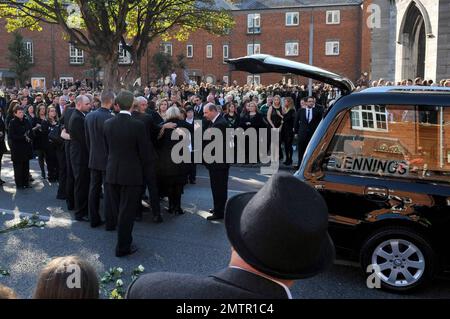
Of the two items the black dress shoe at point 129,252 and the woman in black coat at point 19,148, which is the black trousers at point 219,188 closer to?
the black dress shoe at point 129,252

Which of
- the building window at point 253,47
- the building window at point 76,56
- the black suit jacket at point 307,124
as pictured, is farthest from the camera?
the building window at point 253,47

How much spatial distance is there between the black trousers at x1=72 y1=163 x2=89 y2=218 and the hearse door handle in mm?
4725

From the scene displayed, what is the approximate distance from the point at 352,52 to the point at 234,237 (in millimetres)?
52713

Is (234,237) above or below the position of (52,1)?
below

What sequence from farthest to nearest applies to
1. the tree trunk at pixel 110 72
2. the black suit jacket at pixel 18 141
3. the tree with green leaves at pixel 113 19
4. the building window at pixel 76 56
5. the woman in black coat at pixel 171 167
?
the building window at pixel 76 56 → the tree trunk at pixel 110 72 → the tree with green leaves at pixel 113 19 → the black suit jacket at pixel 18 141 → the woman in black coat at pixel 171 167

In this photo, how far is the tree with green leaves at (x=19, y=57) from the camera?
1908 inches

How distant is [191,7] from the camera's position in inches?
1137

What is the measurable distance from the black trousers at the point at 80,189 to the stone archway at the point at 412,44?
54.9 feet

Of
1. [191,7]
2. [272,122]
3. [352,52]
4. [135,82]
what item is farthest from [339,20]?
[272,122]

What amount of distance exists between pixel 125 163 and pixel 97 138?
1300mm

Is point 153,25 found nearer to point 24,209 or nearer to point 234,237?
point 24,209

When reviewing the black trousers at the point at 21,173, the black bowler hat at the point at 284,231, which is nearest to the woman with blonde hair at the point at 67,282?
the black bowler hat at the point at 284,231

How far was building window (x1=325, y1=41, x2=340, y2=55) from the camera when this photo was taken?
171ft

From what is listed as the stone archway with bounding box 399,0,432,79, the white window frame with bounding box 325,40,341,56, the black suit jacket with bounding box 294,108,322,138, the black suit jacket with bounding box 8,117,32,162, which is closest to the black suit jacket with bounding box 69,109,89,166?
the black suit jacket with bounding box 8,117,32,162
